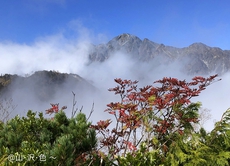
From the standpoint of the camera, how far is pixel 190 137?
13.3 feet

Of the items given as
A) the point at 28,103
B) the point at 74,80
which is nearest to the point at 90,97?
the point at 74,80

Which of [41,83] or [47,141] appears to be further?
[41,83]

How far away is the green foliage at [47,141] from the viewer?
200cm

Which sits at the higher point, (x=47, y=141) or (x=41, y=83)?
(x=41, y=83)

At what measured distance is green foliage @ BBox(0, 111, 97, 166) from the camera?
2.00 meters

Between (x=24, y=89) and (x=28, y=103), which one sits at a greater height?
(x=24, y=89)

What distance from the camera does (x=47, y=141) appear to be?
275 cm

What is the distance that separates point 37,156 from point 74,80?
75.3m

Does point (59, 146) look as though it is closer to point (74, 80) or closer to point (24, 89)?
point (24, 89)

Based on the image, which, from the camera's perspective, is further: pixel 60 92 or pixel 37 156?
pixel 60 92

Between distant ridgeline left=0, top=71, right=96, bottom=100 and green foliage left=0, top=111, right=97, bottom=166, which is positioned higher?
distant ridgeline left=0, top=71, right=96, bottom=100

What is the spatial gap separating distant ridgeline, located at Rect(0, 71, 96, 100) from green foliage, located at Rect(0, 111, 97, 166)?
53.7 metres

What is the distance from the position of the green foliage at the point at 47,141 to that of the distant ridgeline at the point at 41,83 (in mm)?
53703

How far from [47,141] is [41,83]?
64.1m
